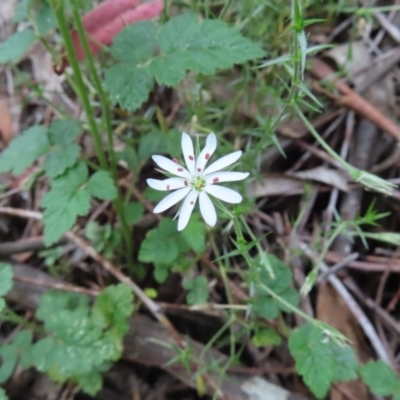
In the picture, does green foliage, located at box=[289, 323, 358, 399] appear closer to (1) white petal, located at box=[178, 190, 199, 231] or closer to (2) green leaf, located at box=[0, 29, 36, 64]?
(1) white petal, located at box=[178, 190, 199, 231]

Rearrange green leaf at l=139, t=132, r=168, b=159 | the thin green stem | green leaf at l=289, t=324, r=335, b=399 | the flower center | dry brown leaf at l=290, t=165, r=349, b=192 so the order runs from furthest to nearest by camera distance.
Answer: dry brown leaf at l=290, t=165, r=349, b=192, green leaf at l=139, t=132, r=168, b=159, green leaf at l=289, t=324, r=335, b=399, the thin green stem, the flower center

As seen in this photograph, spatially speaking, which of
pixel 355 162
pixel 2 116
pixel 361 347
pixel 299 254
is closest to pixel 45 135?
pixel 2 116

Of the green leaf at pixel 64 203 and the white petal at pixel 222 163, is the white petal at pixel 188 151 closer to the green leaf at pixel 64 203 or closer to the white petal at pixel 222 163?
the white petal at pixel 222 163

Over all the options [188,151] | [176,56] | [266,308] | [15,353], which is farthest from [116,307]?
[176,56]

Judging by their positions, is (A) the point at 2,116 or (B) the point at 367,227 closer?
(B) the point at 367,227

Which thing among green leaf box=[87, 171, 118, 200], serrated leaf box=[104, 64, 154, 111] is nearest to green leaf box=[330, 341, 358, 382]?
green leaf box=[87, 171, 118, 200]

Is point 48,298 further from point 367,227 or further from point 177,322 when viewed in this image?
point 367,227
